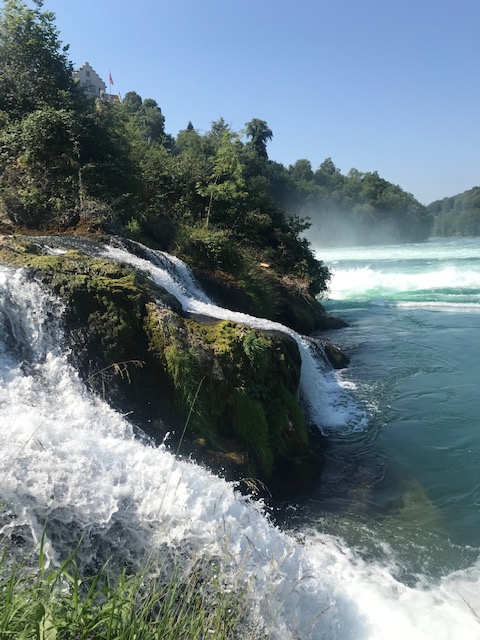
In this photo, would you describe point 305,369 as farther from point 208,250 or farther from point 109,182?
point 109,182

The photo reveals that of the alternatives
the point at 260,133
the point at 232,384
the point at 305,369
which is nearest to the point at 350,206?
the point at 260,133

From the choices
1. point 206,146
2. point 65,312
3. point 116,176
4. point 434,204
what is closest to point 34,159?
point 116,176

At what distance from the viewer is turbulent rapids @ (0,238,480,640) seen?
10.7ft

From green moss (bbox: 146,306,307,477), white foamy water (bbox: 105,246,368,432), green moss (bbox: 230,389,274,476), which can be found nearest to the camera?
green moss (bbox: 146,306,307,477)

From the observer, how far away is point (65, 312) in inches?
233

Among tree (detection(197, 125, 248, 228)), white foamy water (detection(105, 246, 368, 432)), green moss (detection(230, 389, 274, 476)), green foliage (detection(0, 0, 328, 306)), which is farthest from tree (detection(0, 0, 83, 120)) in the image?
green moss (detection(230, 389, 274, 476))

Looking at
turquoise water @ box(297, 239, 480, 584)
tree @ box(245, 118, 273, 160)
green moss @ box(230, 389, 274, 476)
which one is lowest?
turquoise water @ box(297, 239, 480, 584)

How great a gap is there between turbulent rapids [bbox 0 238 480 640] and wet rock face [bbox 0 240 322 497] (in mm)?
348

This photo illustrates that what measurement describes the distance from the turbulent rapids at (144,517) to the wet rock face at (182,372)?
0.35m

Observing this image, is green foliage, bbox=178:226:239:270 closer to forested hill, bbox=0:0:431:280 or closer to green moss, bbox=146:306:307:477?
forested hill, bbox=0:0:431:280

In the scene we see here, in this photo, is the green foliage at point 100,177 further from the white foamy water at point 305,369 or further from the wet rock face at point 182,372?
the wet rock face at point 182,372

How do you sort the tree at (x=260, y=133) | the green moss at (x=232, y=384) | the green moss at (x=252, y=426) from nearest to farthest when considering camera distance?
the green moss at (x=232, y=384) → the green moss at (x=252, y=426) → the tree at (x=260, y=133)

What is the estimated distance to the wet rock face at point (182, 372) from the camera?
5707 mm

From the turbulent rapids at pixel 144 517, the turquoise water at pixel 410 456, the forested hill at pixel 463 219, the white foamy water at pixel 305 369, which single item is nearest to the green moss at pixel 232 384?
the turquoise water at pixel 410 456
